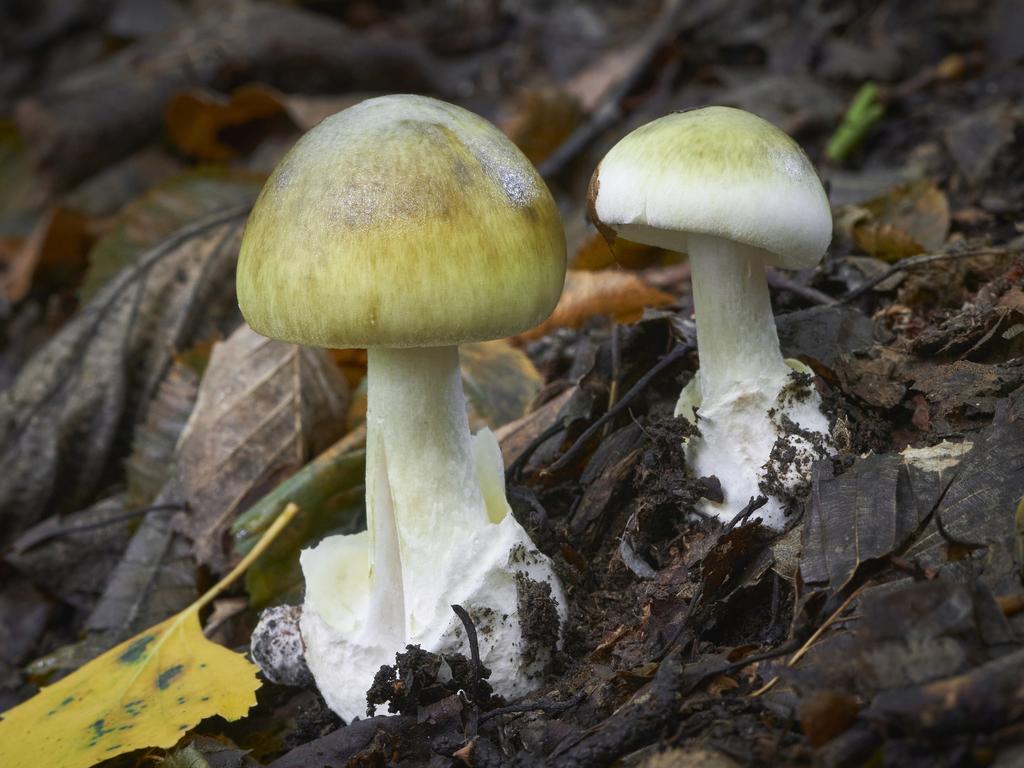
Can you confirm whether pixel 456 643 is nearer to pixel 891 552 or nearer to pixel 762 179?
pixel 891 552

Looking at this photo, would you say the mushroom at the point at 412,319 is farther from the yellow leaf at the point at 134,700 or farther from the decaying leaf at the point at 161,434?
the decaying leaf at the point at 161,434

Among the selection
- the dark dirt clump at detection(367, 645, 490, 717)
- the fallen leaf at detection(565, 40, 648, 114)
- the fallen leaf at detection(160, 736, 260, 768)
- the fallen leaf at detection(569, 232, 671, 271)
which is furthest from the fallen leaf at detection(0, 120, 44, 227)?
the dark dirt clump at detection(367, 645, 490, 717)

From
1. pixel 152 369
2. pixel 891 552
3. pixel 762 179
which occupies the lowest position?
pixel 891 552

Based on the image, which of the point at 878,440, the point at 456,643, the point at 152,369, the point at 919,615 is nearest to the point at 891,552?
the point at 919,615

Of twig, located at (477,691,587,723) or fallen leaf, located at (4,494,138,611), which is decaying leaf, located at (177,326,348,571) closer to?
fallen leaf, located at (4,494,138,611)

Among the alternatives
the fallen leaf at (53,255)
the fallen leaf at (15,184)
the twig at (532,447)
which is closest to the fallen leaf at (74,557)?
the twig at (532,447)

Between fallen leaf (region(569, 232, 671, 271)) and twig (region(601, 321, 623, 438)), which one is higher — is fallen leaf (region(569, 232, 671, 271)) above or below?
above
